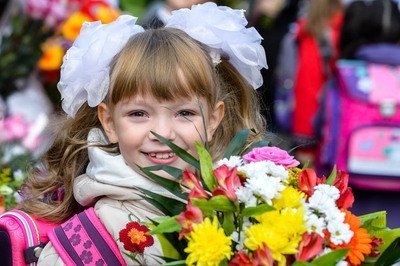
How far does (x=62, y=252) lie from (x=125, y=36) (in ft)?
2.47

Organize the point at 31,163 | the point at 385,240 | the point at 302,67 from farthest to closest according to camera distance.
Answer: the point at 302,67, the point at 31,163, the point at 385,240

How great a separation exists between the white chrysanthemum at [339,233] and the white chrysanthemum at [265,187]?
174 millimetres

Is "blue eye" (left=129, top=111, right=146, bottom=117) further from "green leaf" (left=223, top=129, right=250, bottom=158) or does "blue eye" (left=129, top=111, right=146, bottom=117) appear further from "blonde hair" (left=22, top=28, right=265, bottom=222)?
"green leaf" (left=223, top=129, right=250, bottom=158)

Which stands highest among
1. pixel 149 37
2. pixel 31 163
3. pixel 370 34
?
pixel 149 37

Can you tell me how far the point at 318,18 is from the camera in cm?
780

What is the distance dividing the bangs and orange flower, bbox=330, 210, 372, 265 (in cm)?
74

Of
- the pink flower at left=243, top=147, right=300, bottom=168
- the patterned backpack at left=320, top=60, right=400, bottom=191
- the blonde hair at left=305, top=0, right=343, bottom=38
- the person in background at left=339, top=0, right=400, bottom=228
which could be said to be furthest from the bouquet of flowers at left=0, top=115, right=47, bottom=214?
the blonde hair at left=305, top=0, right=343, bottom=38

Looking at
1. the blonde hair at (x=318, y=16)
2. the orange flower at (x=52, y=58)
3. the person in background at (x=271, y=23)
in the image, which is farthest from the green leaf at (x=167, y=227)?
the person in background at (x=271, y=23)

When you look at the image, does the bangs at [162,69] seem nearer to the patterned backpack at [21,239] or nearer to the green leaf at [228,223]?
the patterned backpack at [21,239]

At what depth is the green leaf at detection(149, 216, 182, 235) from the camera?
2939mm

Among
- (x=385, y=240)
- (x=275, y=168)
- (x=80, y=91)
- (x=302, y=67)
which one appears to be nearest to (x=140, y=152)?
(x=80, y=91)

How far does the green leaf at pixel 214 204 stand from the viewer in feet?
9.57

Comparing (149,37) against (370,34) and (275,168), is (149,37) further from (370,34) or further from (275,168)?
(370,34)

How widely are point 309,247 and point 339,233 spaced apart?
0.15 metres
